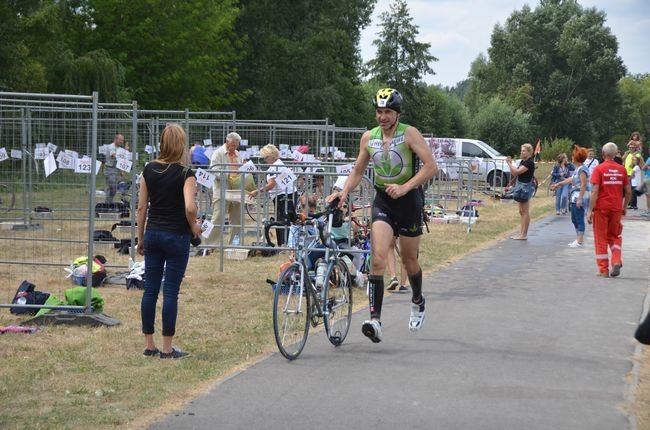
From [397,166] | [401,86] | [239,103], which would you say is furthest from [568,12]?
[397,166]

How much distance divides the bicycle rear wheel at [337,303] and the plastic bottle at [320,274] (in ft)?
0.15

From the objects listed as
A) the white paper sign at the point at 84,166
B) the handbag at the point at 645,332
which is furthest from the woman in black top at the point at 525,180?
the handbag at the point at 645,332

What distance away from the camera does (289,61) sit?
61125 millimetres

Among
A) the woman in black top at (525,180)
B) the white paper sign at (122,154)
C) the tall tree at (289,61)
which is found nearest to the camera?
the white paper sign at (122,154)

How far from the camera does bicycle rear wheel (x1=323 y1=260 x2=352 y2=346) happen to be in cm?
865

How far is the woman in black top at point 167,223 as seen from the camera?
8.20m

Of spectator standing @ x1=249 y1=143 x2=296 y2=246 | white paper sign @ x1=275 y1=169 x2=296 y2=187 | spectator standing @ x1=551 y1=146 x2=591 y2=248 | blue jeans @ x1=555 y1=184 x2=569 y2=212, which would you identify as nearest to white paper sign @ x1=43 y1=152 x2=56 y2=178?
spectator standing @ x1=249 y1=143 x2=296 y2=246

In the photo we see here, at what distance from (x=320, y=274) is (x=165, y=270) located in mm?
1244

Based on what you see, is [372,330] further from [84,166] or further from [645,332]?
[84,166]

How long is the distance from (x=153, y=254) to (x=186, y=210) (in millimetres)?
480

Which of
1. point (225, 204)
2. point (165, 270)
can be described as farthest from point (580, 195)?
point (165, 270)

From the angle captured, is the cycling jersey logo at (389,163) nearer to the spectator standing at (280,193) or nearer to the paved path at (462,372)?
the paved path at (462,372)

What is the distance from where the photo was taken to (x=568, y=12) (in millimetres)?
89812

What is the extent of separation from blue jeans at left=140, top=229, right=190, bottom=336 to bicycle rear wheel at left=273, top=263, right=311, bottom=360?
84 centimetres
